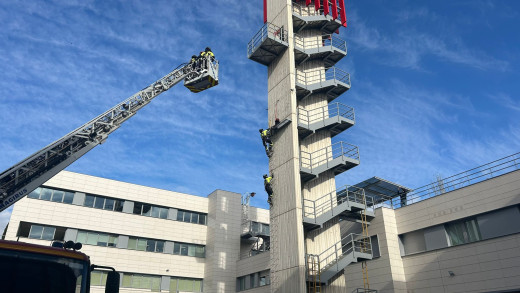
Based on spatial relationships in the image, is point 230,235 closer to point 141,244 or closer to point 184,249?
point 184,249

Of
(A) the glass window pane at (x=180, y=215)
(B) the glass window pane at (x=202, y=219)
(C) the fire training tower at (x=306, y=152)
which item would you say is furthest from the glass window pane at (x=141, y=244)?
(C) the fire training tower at (x=306, y=152)

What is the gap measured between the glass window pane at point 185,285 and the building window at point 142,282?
227 centimetres

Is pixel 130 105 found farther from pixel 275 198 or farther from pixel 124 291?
pixel 124 291

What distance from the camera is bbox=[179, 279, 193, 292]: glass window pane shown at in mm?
40219

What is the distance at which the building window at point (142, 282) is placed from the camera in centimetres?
3759

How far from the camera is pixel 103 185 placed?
39.4m

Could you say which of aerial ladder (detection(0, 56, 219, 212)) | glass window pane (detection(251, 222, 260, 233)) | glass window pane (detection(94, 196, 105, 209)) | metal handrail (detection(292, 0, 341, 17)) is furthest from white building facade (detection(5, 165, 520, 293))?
metal handrail (detection(292, 0, 341, 17))

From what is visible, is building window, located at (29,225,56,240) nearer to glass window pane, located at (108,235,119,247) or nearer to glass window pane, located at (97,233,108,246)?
glass window pane, located at (97,233,108,246)

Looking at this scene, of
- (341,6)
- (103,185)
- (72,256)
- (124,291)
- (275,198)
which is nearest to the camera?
(72,256)

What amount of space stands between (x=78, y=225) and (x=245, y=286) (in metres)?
16.6

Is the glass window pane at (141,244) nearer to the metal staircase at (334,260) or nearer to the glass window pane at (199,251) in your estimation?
the glass window pane at (199,251)

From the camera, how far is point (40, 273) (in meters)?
8.56

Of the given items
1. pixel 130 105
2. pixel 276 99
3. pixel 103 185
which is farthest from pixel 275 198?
pixel 103 185

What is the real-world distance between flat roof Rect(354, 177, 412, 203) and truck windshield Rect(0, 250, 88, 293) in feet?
77.3
